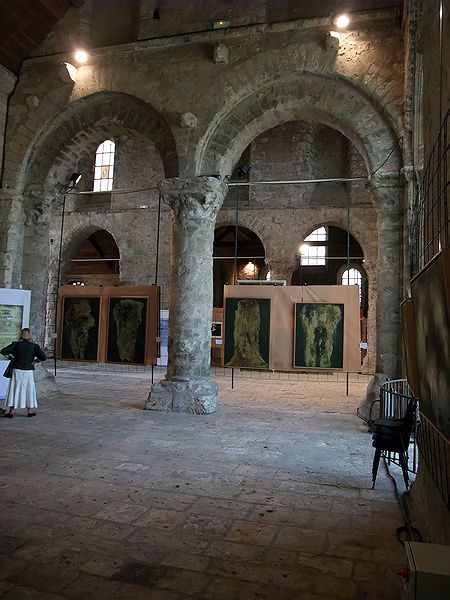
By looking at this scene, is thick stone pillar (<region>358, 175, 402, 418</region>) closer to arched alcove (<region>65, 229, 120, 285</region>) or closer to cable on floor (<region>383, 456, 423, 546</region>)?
cable on floor (<region>383, 456, 423, 546</region>)

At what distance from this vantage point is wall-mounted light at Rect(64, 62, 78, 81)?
9.21 meters

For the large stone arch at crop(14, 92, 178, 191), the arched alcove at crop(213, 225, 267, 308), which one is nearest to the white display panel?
the large stone arch at crop(14, 92, 178, 191)

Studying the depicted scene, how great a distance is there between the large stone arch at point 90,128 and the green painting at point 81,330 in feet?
9.04

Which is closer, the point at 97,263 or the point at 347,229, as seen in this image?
the point at 347,229

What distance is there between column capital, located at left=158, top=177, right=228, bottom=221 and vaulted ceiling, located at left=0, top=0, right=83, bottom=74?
4.36m

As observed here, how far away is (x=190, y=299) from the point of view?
8.16 meters

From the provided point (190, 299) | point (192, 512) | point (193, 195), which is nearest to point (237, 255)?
point (193, 195)

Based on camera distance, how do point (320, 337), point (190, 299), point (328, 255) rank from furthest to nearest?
1. point (328, 255)
2. point (320, 337)
3. point (190, 299)

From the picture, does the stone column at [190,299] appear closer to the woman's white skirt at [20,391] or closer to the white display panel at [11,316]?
the woman's white skirt at [20,391]

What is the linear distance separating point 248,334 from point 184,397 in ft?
8.14

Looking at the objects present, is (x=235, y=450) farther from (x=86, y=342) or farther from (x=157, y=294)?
(x=86, y=342)

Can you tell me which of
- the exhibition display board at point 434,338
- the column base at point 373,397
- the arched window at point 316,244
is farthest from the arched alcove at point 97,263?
the exhibition display board at point 434,338

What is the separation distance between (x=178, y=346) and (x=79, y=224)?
41.3 feet

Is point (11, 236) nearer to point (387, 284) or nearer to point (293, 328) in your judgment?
point (293, 328)
